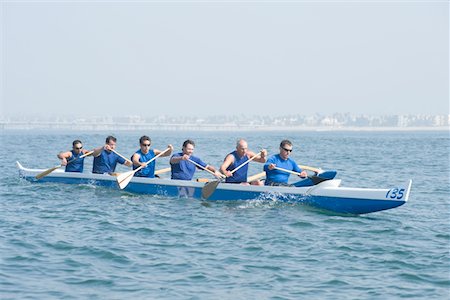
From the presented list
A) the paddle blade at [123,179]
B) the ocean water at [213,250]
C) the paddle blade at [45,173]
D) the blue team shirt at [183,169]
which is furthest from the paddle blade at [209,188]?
the paddle blade at [45,173]

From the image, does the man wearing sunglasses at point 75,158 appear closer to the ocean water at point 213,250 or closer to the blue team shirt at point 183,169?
the ocean water at point 213,250

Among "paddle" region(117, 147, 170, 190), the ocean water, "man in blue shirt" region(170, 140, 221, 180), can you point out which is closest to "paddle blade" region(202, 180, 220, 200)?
the ocean water

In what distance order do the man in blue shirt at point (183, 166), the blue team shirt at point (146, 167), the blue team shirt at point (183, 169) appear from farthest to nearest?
the blue team shirt at point (146, 167), the blue team shirt at point (183, 169), the man in blue shirt at point (183, 166)

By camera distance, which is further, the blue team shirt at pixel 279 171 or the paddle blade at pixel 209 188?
the paddle blade at pixel 209 188

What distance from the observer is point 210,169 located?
58.3 ft

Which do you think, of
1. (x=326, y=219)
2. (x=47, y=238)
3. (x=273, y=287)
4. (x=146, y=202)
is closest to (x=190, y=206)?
(x=146, y=202)

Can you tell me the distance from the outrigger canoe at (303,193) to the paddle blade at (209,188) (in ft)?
0.31

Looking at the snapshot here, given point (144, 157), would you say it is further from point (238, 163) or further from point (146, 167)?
point (238, 163)

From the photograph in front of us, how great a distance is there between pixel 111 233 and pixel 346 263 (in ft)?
15.4

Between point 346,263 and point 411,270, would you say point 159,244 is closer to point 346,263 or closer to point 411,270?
point 346,263

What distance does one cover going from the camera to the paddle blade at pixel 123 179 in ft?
59.8

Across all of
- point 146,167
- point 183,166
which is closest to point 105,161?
point 146,167

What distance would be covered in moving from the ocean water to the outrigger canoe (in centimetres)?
27

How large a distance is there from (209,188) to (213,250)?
5.13m
